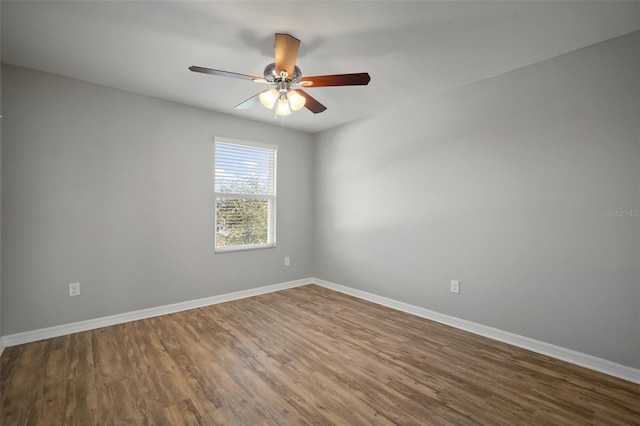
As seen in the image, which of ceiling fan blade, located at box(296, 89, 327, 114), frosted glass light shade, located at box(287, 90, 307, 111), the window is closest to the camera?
frosted glass light shade, located at box(287, 90, 307, 111)

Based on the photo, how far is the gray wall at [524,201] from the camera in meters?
2.23

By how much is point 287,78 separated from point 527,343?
303cm

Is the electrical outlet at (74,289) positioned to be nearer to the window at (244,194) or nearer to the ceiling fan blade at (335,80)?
the window at (244,194)

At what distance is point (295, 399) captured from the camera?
1933 mm

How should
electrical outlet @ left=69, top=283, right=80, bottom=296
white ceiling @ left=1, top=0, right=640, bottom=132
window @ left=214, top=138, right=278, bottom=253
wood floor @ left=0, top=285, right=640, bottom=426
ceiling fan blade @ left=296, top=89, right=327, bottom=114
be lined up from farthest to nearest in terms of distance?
→ window @ left=214, top=138, right=278, bottom=253 < electrical outlet @ left=69, top=283, right=80, bottom=296 < ceiling fan blade @ left=296, top=89, right=327, bottom=114 < white ceiling @ left=1, top=0, right=640, bottom=132 < wood floor @ left=0, top=285, right=640, bottom=426

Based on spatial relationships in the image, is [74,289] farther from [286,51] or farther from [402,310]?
[402,310]

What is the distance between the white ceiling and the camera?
1.92 meters

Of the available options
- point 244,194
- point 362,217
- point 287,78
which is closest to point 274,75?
point 287,78

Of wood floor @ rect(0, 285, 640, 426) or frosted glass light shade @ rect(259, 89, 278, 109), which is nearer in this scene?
wood floor @ rect(0, 285, 640, 426)

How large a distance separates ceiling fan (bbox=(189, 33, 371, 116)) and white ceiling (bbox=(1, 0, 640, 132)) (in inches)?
6.9

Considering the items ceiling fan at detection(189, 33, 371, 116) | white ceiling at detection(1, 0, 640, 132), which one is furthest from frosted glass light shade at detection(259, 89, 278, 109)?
white ceiling at detection(1, 0, 640, 132)

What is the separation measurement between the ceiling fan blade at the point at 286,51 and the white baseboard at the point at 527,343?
9.43 ft

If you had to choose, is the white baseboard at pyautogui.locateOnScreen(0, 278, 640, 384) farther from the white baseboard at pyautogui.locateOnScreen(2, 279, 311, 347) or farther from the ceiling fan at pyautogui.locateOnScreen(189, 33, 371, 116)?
the ceiling fan at pyautogui.locateOnScreen(189, 33, 371, 116)

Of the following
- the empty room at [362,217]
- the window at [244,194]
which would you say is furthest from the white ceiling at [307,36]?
the window at [244,194]
